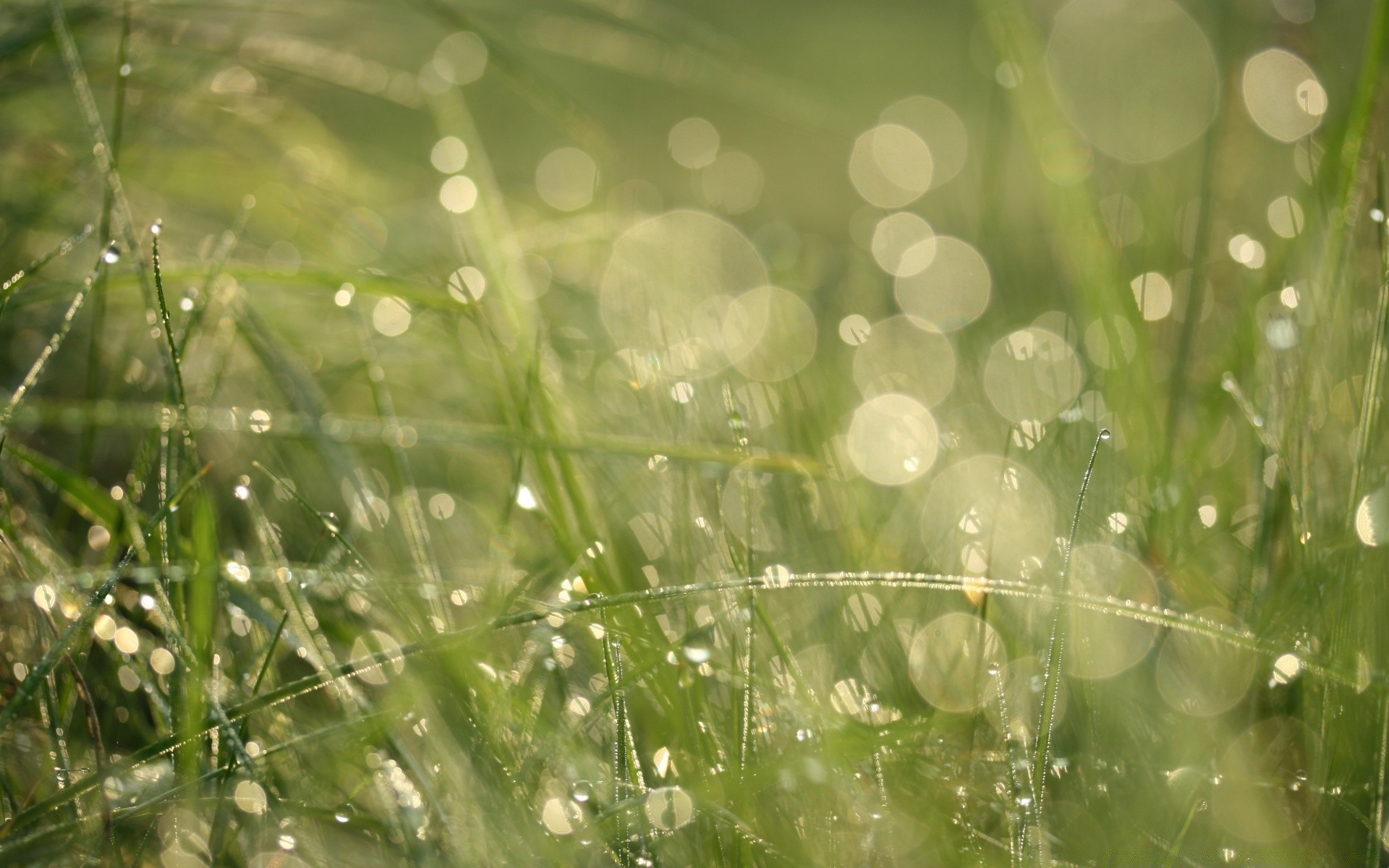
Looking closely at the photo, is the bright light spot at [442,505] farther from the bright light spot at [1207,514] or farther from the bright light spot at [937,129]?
the bright light spot at [937,129]

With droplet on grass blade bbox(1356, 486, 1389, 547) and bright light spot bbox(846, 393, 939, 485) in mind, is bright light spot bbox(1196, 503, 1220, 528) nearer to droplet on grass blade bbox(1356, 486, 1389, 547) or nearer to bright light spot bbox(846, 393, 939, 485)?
droplet on grass blade bbox(1356, 486, 1389, 547)

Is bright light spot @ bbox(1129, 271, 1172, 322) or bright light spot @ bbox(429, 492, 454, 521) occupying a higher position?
bright light spot @ bbox(1129, 271, 1172, 322)

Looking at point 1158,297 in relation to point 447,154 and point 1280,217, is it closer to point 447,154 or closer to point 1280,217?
point 1280,217

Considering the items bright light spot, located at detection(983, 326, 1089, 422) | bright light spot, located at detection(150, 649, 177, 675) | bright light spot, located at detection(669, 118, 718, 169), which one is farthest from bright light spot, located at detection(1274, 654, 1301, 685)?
bright light spot, located at detection(669, 118, 718, 169)

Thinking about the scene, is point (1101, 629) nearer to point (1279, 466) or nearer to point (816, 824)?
point (1279, 466)

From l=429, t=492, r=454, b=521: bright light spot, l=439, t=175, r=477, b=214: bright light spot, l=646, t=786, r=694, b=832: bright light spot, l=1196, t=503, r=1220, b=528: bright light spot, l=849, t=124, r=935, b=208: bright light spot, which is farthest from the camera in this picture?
l=849, t=124, r=935, b=208: bright light spot

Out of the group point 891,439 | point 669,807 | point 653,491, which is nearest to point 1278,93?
point 891,439

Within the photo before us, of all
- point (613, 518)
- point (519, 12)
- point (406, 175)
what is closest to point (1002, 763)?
point (613, 518)
